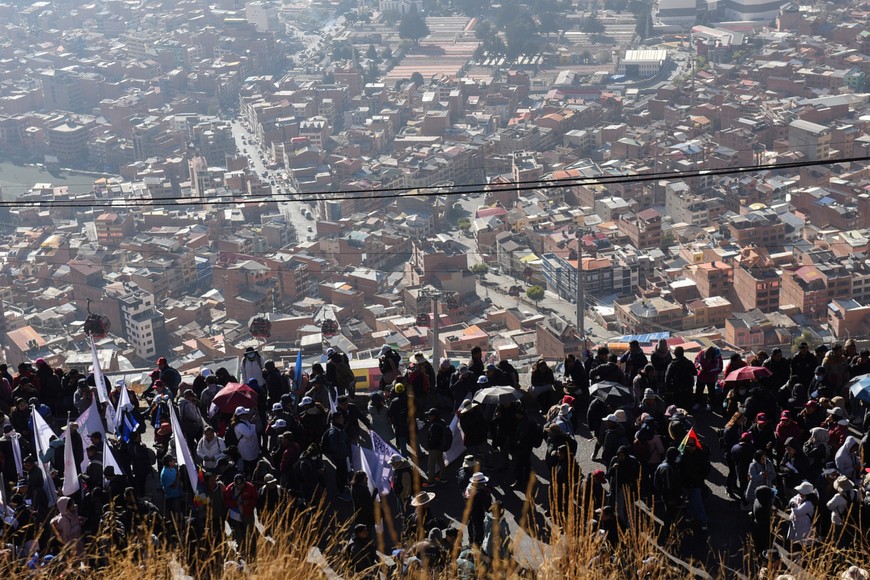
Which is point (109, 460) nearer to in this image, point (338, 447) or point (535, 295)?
point (338, 447)

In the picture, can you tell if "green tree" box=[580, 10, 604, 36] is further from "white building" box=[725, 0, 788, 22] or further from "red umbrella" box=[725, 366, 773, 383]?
"red umbrella" box=[725, 366, 773, 383]

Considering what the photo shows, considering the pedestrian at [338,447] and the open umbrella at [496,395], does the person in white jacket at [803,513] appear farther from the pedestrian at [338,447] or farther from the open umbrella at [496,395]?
the pedestrian at [338,447]

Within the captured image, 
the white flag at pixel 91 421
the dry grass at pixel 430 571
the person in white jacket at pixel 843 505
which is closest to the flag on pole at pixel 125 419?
the white flag at pixel 91 421

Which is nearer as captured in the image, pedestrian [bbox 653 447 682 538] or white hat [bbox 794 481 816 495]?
white hat [bbox 794 481 816 495]

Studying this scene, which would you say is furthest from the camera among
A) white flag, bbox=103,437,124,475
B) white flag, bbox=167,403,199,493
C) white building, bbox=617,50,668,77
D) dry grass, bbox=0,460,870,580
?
white building, bbox=617,50,668,77

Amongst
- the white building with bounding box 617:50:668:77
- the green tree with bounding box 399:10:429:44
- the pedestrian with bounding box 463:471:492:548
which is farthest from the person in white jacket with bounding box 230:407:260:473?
the green tree with bounding box 399:10:429:44

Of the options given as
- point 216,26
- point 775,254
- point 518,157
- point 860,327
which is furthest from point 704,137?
point 216,26

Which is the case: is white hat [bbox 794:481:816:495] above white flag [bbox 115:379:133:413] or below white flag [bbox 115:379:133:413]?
above
